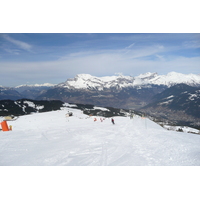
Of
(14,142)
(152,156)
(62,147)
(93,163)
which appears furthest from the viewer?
(14,142)

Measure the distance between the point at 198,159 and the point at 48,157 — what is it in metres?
11.5

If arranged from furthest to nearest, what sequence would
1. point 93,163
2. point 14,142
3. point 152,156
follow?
point 14,142, point 152,156, point 93,163

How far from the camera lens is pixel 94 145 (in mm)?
14711

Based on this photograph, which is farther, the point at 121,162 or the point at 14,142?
the point at 14,142

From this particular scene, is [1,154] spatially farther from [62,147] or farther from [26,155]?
[62,147]

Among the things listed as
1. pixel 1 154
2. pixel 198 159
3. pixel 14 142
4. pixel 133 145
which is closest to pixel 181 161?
pixel 198 159

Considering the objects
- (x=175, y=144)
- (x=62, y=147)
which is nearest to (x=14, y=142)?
(x=62, y=147)

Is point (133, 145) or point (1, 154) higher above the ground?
point (1, 154)

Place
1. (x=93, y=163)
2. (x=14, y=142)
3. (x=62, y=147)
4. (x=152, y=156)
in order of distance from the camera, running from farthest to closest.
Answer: (x=14, y=142), (x=62, y=147), (x=152, y=156), (x=93, y=163)

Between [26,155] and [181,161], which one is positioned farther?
[26,155]

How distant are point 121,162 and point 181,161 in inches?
175

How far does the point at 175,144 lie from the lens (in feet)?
46.2

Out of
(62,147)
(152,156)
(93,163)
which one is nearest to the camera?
(93,163)

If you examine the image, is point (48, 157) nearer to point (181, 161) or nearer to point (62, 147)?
point (62, 147)
